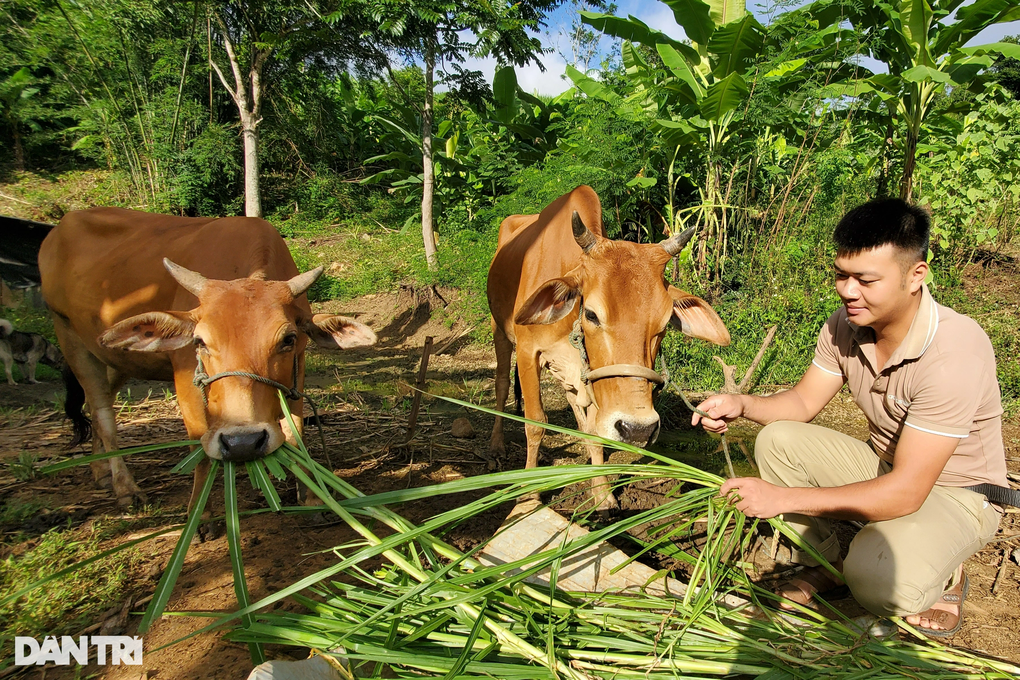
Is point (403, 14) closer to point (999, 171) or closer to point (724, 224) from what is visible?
point (724, 224)

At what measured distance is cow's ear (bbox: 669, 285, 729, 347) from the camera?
3.19 m

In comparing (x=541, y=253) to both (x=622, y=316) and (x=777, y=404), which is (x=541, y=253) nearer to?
(x=622, y=316)

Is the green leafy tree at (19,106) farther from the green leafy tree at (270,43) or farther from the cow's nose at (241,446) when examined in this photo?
the cow's nose at (241,446)

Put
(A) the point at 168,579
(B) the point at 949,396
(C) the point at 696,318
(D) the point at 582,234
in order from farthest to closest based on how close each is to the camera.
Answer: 1. (C) the point at 696,318
2. (D) the point at 582,234
3. (B) the point at 949,396
4. (A) the point at 168,579

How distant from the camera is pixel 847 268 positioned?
2.41m

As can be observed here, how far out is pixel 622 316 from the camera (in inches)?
117

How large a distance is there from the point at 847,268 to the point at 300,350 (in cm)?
278

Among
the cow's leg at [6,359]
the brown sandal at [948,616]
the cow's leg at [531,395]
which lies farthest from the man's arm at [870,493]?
the cow's leg at [6,359]

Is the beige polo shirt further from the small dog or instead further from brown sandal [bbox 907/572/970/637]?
the small dog

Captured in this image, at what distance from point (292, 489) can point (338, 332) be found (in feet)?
4.66

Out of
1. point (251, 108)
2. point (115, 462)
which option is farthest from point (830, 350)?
point (251, 108)

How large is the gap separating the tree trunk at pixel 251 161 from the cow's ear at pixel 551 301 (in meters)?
10.5

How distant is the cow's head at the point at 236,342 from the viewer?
8.46 feet

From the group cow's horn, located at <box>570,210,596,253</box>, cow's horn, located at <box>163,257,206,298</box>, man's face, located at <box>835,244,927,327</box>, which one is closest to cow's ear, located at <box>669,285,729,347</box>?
cow's horn, located at <box>570,210,596,253</box>
